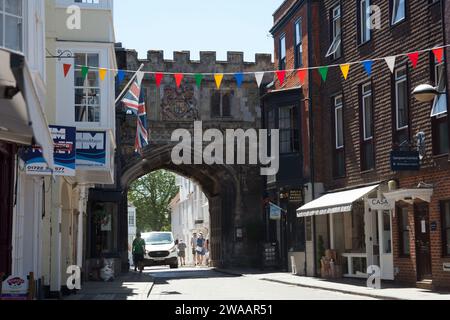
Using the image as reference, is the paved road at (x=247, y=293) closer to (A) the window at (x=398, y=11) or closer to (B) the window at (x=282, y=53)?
(A) the window at (x=398, y=11)

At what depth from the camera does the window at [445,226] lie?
18.8m

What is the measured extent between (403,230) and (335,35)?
803cm

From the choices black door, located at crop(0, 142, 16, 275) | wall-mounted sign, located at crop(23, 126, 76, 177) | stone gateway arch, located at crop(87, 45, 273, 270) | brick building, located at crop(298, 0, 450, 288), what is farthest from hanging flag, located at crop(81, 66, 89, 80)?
stone gateway arch, located at crop(87, 45, 273, 270)

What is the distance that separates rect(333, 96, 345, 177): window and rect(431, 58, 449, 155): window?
6.60 metres

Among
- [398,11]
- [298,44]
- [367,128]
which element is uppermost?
[298,44]

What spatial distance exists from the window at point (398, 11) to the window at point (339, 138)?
15.4 feet

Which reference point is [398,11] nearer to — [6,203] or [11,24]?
[11,24]

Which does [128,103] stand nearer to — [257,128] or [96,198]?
[96,198]

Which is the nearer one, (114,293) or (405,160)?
(405,160)

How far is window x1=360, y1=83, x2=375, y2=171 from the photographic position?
23.3 m

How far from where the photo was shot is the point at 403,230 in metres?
21.2

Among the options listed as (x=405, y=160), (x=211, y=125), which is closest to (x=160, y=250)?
(x=211, y=125)
